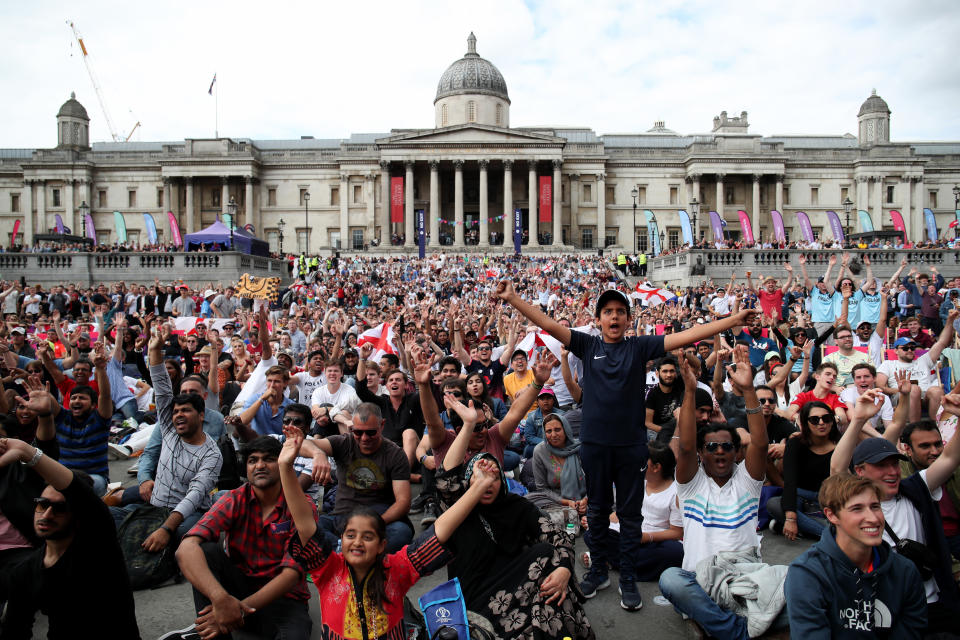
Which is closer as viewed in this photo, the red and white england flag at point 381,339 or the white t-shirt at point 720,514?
the white t-shirt at point 720,514

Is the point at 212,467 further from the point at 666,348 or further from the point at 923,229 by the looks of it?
the point at 923,229

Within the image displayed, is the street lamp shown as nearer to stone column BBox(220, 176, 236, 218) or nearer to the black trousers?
stone column BBox(220, 176, 236, 218)

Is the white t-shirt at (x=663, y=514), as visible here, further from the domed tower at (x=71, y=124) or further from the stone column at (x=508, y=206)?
the domed tower at (x=71, y=124)

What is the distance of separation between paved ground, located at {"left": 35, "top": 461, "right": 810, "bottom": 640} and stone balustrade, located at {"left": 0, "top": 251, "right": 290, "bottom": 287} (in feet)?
90.3

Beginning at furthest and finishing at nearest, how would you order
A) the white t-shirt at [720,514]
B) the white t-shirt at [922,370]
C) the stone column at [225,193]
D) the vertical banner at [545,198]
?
→ 1. the stone column at [225,193]
2. the vertical banner at [545,198]
3. the white t-shirt at [922,370]
4. the white t-shirt at [720,514]

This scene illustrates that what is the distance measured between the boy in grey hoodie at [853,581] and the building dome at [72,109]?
73750mm

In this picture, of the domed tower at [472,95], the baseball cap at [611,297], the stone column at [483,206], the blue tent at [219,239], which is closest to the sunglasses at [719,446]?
the baseball cap at [611,297]

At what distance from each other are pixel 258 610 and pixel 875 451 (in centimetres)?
419

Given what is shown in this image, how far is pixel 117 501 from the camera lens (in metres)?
6.94

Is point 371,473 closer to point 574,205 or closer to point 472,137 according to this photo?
point 472,137

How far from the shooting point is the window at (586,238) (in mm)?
59344

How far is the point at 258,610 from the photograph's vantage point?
4445mm

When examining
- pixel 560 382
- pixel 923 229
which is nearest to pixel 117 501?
pixel 560 382

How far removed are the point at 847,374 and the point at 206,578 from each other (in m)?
8.19
